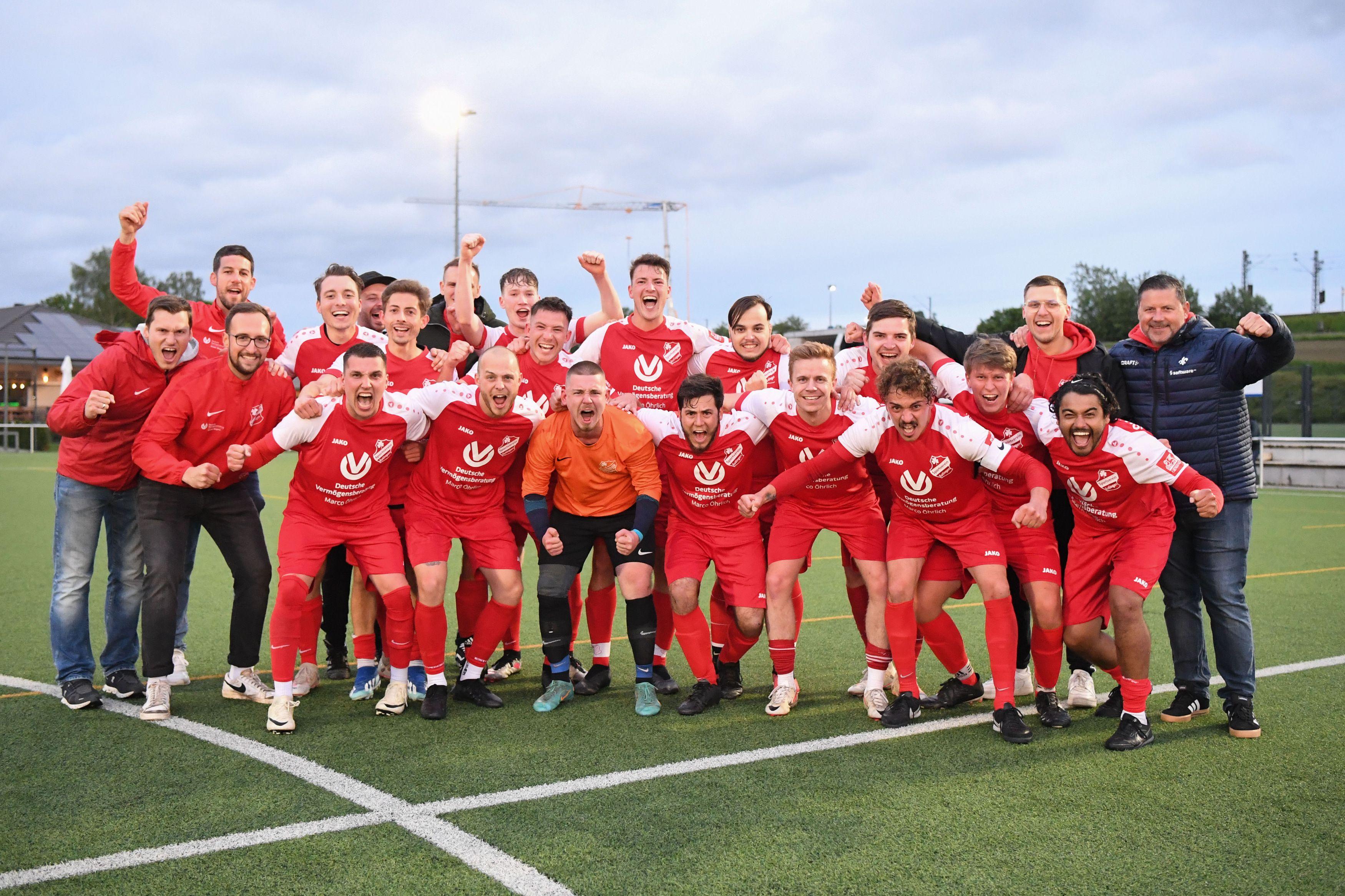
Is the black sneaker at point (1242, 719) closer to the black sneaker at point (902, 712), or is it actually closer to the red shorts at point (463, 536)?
the black sneaker at point (902, 712)

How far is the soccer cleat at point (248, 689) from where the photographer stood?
532 cm

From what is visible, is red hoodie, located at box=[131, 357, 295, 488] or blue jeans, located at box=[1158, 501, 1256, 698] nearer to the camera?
blue jeans, located at box=[1158, 501, 1256, 698]

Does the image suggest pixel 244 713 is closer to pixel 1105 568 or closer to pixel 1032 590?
pixel 1032 590

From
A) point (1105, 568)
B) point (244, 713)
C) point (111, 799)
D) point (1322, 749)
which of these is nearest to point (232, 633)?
point (244, 713)

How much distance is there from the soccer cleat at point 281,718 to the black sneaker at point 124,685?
1.03 metres

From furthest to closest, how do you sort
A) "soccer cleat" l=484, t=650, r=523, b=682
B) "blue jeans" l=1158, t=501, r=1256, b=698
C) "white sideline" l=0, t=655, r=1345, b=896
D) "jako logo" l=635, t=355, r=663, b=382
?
"jako logo" l=635, t=355, r=663, b=382
"soccer cleat" l=484, t=650, r=523, b=682
"blue jeans" l=1158, t=501, r=1256, b=698
"white sideline" l=0, t=655, r=1345, b=896

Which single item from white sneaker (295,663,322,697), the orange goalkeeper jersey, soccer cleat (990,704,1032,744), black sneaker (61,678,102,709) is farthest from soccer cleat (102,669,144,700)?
soccer cleat (990,704,1032,744)

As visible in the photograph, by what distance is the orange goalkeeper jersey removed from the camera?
5.41m

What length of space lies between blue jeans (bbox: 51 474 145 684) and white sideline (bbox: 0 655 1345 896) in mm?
364

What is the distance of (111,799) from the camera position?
3.84 metres

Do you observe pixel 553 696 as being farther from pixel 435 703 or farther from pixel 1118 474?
pixel 1118 474

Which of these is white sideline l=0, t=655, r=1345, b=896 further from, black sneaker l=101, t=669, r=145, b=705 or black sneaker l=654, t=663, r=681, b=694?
black sneaker l=654, t=663, r=681, b=694

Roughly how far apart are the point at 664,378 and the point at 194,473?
2.61 metres

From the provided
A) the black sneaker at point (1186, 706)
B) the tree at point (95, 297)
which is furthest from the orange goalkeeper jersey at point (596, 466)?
the tree at point (95, 297)
